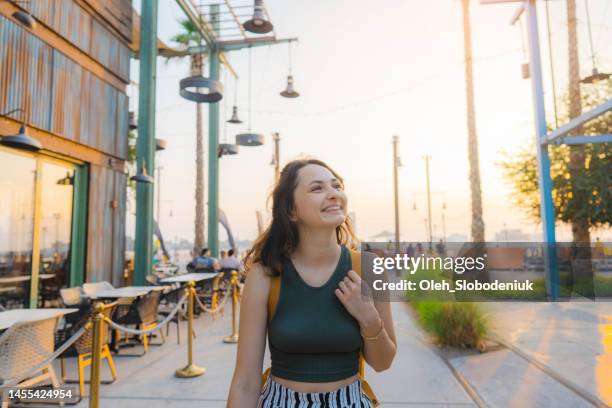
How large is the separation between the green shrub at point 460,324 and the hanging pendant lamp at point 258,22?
6.14 meters

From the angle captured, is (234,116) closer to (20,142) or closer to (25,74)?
(25,74)

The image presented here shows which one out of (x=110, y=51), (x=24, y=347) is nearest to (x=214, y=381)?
(x=24, y=347)

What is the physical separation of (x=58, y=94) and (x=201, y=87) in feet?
8.18

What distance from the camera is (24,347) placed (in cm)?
342

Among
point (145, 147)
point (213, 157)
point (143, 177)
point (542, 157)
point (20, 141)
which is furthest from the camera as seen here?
point (213, 157)

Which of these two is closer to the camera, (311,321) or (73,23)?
(311,321)

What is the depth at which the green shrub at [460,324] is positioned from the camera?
5551 mm

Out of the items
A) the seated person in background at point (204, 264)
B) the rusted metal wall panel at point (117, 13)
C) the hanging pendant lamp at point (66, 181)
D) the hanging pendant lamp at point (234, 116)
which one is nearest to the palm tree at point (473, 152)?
the hanging pendant lamp at point (234, 116)

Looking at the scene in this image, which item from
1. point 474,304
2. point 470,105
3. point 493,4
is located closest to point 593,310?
point 474,304

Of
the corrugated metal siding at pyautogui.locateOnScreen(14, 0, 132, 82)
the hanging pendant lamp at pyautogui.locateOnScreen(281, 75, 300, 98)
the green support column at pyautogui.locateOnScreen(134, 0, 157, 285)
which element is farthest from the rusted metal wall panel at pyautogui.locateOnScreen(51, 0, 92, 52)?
the hanging pendant lamp at pyautogui.locateOnScreen(281, 75, 300, 98)

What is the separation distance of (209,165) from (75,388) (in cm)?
977

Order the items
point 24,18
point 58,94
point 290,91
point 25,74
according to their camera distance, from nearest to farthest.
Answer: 1. point 24,18
2. point 25,74
3. point 58,94
4. point 290,91

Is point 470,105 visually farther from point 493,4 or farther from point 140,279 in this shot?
point 140,279

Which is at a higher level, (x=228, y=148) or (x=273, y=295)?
(x=228, y=148)
